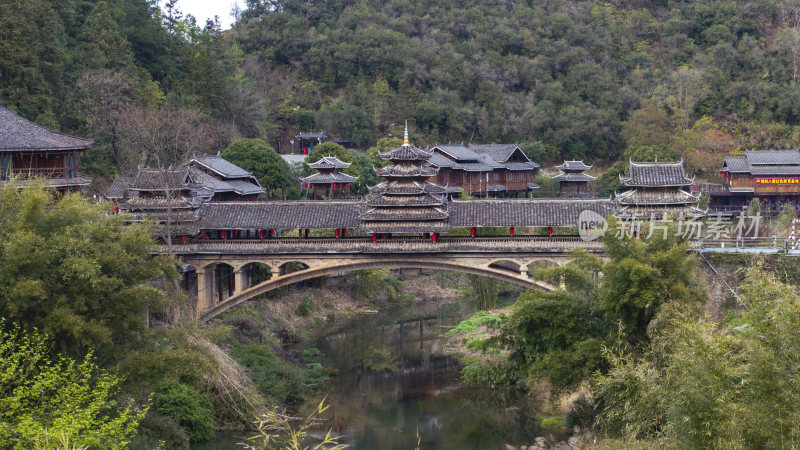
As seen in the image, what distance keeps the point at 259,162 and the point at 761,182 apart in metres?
28.5

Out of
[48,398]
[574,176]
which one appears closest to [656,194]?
[48,398]

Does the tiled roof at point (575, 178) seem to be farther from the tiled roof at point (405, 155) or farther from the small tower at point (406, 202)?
the tiled roof at point (405, 155)

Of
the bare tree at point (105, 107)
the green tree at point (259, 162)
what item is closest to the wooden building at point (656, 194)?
the green tree at point (259, 162)

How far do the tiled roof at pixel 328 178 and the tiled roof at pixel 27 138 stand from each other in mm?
15611

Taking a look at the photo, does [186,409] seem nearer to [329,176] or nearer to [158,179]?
[158,179]

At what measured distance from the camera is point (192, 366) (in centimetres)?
1953

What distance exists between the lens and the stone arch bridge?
28547 mm

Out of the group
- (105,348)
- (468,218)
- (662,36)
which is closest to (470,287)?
(468,218)

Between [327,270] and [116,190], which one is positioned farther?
[116,190]

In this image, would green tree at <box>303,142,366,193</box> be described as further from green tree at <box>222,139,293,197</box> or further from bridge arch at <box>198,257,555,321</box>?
bridge arch at <box>198,257,555,321</box>

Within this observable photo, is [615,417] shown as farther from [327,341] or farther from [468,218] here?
[327,341]

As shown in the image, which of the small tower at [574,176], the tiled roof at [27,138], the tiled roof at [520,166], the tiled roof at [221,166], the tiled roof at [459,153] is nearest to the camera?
the tiled roof at [27,138]

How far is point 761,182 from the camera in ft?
151

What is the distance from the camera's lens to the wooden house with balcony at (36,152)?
2877cm
